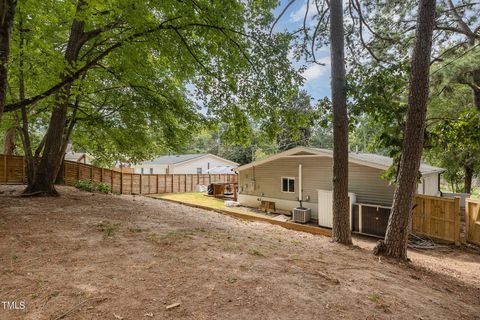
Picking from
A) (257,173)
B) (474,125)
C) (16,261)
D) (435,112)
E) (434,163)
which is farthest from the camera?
(434,163)

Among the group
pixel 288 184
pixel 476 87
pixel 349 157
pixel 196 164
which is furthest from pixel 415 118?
pixel 196 164

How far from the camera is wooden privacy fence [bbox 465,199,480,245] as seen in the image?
301 inches

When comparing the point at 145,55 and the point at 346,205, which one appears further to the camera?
the point at 145,55

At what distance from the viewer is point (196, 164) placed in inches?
1119

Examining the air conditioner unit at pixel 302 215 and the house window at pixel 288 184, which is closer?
the air conditioner unit at pixel 302 215

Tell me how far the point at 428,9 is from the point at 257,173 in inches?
432

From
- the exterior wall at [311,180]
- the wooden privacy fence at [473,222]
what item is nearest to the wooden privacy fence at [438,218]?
the wooden privacy fence at [473,222]

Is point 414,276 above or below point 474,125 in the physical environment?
below

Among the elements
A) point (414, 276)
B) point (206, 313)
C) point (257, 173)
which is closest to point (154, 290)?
point (206, 313)

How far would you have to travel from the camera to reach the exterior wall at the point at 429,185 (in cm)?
1166

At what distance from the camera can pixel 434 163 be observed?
18.7 meters

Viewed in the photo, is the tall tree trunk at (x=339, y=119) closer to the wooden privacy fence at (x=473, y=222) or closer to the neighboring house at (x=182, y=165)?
the wooden privacy fence at (x=473, y=222)

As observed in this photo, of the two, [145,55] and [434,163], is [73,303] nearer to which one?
[145,55]

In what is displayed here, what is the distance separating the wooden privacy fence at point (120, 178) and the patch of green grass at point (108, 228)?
408 inches
